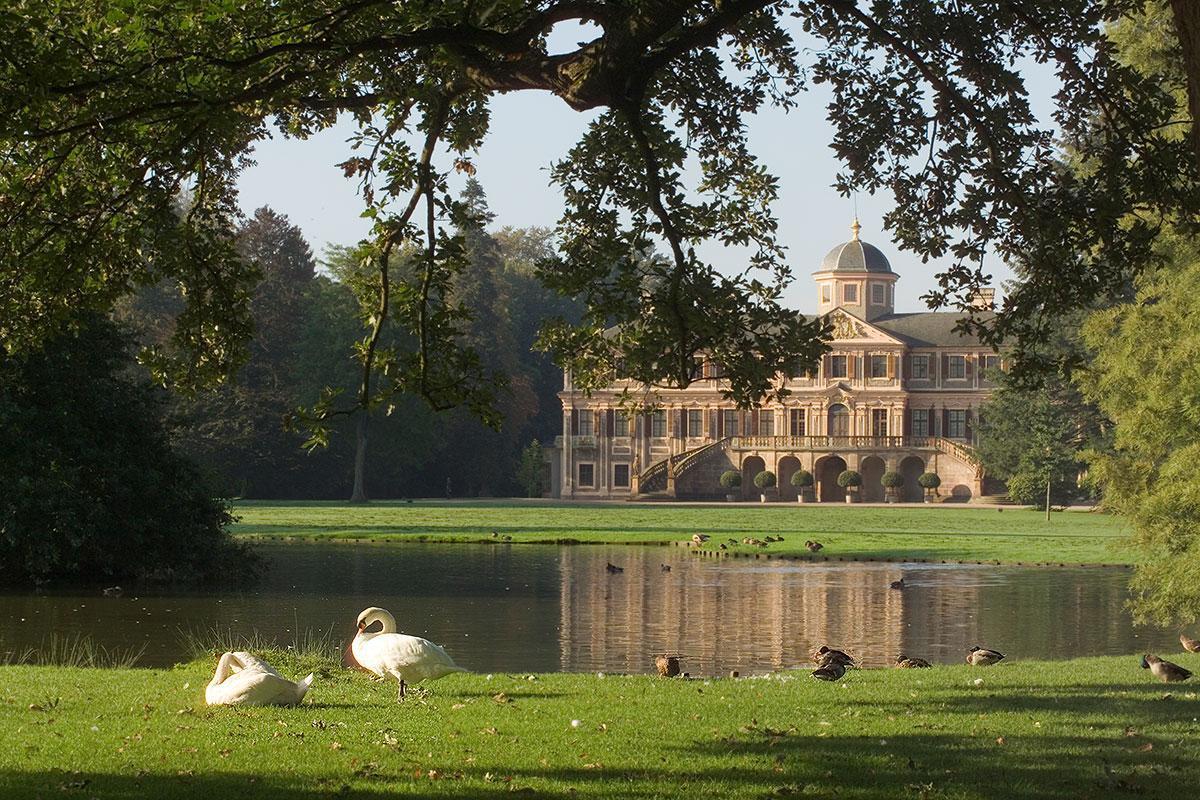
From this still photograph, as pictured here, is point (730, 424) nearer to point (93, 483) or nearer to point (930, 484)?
point (930, 484)

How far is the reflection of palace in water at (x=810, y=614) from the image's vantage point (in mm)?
16516

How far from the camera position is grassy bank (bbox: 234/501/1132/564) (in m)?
33.7

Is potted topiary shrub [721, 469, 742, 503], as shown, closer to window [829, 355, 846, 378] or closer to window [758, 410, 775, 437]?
window [758, 410, 775, 437]

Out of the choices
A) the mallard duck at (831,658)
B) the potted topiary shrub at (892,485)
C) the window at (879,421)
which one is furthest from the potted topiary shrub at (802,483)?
the mallard duck at (831,658)

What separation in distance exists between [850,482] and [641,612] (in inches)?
2127

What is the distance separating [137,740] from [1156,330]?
1542 centimetres

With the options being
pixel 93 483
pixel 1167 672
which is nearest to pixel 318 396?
pixel 93 483

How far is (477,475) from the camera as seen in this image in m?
77.7

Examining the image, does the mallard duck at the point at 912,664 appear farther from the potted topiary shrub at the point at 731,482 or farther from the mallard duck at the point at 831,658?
the potted topiary shrub at the point at 731,482

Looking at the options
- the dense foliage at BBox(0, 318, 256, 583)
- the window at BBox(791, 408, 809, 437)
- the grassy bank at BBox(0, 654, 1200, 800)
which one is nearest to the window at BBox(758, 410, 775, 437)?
Result: the window at BBox(791, 408, 809, 437)

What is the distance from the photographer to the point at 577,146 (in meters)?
11.0

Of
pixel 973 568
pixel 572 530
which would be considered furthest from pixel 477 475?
pixel 973 568

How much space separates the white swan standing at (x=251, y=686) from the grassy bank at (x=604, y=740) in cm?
10

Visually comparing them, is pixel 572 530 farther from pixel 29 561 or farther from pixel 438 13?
pixel 438 13
